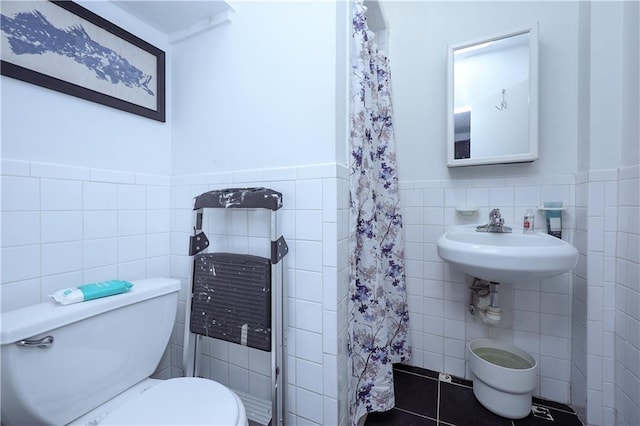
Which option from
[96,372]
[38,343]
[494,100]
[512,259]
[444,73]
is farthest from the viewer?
[444,73]

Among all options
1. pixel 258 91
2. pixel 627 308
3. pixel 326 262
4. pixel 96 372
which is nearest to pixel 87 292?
pixel 96 372

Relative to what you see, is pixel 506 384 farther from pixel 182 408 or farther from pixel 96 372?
pixel 96 372

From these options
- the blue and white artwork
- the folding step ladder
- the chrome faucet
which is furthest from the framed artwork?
the chrome faucet

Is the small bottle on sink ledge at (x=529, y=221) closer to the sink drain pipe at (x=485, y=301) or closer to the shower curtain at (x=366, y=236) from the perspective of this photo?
the sink drain pipe at (x=485, y=301)

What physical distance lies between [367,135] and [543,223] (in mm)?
958

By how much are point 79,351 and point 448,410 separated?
56.9 inches

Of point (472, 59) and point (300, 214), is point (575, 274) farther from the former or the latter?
point (300, 214)

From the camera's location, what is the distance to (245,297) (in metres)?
0.90

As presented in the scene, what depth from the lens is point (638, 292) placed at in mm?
898

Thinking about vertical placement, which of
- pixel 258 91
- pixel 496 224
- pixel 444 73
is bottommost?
pixel 496 224

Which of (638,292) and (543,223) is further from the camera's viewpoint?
(543,223)

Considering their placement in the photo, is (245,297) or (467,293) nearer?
(245,297)

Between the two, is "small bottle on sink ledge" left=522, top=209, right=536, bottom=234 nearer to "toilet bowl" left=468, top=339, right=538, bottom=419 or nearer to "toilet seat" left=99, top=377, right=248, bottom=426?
"toilet bowl" left=468, top=339, right=538, bottom=419

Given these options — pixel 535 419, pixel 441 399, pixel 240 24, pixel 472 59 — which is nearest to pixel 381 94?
pixel 472 59
